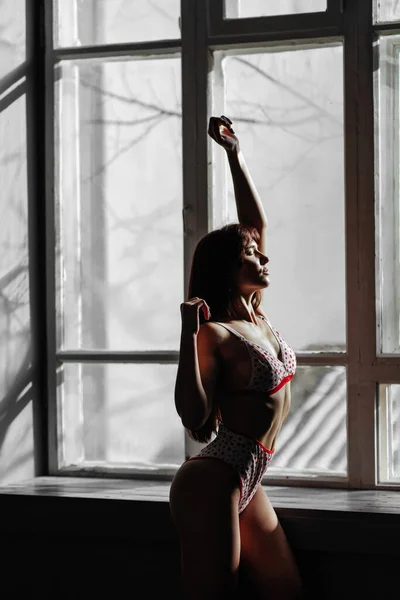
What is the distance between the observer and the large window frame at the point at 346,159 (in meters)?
3.50

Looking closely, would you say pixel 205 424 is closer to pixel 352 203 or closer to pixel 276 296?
pixel 276 296

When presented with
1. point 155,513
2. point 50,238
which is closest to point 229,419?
point 155,513

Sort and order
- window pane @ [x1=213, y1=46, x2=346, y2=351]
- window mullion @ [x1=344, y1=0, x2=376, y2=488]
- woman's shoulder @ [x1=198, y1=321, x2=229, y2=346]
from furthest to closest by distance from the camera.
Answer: window pane @ [x1=213, y1=46, x2=346, y2=351]
window mullion @ [x1=344, y1=0, x2=376, y2=488]
woman's shoulder @ [x1=198, y1=321, x2=229, y2=346]

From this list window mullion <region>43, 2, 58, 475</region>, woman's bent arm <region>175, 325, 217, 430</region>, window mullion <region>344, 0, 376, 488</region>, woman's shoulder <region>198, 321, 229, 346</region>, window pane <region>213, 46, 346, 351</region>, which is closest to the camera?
woman's bent arm <region>175, 325, 217, 430</region>

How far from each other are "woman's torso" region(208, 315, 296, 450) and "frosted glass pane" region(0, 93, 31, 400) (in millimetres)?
1207

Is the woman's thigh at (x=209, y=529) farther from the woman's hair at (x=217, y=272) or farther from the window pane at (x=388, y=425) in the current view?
the window pane at (x=388, y=425)

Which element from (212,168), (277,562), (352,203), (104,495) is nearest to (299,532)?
(277,562)

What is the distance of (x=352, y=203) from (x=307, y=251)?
278mm

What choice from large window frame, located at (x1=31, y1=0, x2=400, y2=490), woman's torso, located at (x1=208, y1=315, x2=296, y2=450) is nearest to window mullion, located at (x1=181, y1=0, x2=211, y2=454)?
large window frame, located at (x1=31, y1=0, x2=400, y2=490)

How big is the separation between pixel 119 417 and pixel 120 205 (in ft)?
3.12

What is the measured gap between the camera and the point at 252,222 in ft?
10.5

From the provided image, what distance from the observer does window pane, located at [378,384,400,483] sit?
353 centimetres

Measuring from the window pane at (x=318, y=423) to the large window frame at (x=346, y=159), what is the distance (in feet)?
0.19

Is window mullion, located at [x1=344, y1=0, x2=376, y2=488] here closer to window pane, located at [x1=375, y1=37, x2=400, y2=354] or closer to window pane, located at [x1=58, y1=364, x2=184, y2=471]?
window pane, located at [x1=375, y1=37, x2=400, y2=354]
